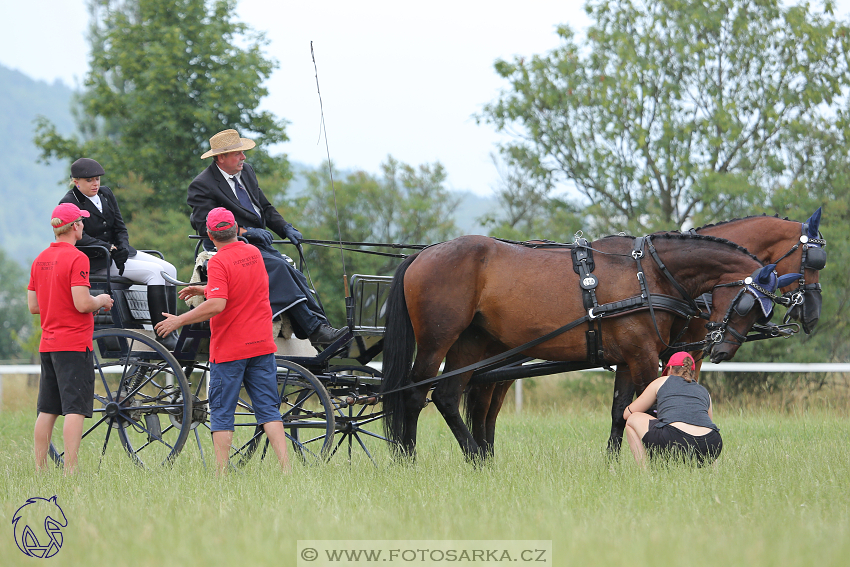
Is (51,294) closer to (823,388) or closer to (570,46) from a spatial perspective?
(823,388)

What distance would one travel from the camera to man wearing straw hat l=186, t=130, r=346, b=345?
5594 mm

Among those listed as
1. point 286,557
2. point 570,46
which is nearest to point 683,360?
point 286,557

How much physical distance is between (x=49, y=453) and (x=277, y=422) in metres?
1.70

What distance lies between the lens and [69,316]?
5.03m

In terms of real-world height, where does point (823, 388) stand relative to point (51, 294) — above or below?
below

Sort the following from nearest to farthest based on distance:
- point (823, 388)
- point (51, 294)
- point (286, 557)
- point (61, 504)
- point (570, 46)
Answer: point (286, 557) < point (61, 504) < point (51, 294) < point (823, 388) < point (570, 46)

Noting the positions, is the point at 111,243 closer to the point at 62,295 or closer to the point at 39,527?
the point at 62,295

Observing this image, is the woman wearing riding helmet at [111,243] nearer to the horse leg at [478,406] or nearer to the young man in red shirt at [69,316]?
the young man in red shirt at [69,316]

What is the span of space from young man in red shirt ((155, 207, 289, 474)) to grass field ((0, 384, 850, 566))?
333 mm

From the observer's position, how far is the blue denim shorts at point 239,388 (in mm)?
4961

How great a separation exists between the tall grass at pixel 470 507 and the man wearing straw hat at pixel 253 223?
103 cm

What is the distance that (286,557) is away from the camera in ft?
10.1

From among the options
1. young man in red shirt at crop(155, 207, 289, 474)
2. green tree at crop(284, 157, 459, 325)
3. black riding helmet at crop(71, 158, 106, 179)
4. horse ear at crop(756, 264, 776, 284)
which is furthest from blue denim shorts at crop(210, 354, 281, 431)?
green tree at crop(284, 157, 459, 325)

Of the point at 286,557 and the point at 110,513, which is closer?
the point at 286,557
